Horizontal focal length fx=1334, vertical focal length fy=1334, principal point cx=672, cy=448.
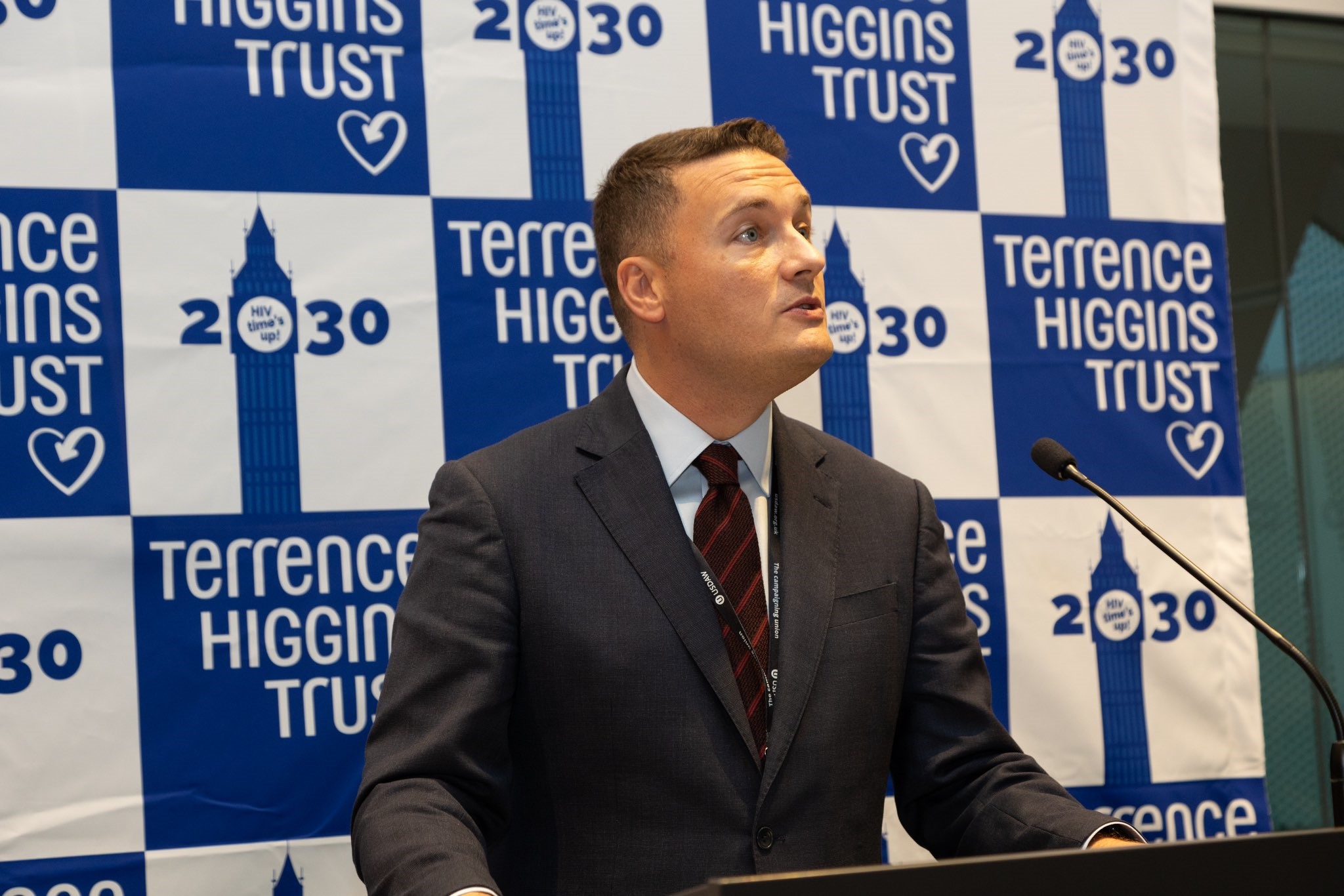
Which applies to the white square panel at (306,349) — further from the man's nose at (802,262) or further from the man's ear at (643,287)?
the man's nose at (802,262)

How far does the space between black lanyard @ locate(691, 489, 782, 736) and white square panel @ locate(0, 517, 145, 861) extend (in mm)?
1082

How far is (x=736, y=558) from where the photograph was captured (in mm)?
1952

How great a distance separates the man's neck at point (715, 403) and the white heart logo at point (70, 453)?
3.35 feet

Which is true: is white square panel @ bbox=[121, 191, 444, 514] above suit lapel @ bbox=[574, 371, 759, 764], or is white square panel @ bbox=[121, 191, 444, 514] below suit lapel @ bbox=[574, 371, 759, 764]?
above

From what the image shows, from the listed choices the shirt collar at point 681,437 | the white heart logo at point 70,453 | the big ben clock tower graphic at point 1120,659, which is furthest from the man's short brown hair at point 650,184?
the big ben clock tower graphic at point 1120,659

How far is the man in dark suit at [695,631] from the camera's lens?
1805 millimetres

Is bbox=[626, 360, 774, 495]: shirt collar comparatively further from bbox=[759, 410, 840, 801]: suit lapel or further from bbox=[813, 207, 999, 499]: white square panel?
bbox=[813, 207, 999, 499]: white square panel

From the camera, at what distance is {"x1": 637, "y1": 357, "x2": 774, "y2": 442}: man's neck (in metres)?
2.07

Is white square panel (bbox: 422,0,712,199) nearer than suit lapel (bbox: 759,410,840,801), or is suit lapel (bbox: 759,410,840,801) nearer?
suit lapel (bbox: 759,410,840,801)

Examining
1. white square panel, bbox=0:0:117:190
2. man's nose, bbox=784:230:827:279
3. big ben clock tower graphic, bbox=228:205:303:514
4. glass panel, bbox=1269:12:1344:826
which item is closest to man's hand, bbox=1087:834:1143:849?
man's nose, bbox=784:230:827:279

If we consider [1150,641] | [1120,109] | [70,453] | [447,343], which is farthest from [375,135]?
[1150,641]

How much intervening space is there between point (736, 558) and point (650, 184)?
645 mm

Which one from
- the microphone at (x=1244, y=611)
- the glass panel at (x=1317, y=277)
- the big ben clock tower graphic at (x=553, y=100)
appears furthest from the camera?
the glass panel at (x=1317, y=277)

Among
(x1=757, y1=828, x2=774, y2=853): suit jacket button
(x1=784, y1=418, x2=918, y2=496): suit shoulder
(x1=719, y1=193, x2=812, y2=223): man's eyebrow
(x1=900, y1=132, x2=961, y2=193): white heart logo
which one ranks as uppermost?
(x1=900, y1=132, x2=961, y2=193): white heart logo
